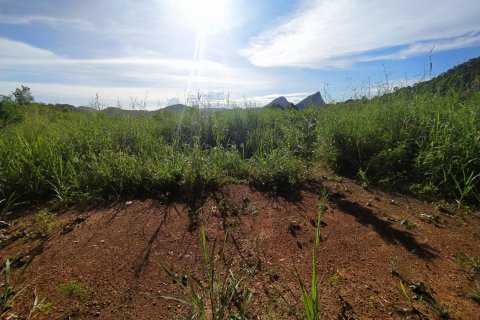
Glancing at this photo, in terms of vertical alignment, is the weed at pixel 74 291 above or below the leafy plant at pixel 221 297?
below

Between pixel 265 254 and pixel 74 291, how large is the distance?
39.7 inches

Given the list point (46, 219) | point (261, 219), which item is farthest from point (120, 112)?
point (261, 219)

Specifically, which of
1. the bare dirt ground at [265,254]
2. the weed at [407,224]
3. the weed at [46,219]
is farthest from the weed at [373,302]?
the weed at [46,219]

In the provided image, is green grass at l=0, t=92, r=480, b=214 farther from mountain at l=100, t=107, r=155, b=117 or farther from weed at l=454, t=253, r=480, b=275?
Answer: mountain at l=100, t=107, r=155, b=117

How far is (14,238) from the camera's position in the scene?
81.4 inches

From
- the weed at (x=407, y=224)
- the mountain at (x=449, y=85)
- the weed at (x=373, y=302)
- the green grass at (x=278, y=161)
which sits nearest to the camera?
the weed at (x=373, y=302)

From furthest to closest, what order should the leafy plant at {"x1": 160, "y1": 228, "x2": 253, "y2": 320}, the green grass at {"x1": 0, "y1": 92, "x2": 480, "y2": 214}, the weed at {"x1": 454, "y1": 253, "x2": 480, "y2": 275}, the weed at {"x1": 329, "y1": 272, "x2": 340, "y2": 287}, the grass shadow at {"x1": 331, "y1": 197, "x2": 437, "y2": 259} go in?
the green grass at {"x1": 0, "y1": 92, "x2": 480, "y2": 214} < the grass shadow at {"x1": 331, "y1": 197, "x2": 437, "y2": 259} < the weed at {"x1": 454, "y1": 253, "x2": 480, "y2": 275} < the weed at {"x1": 329, "y1": 272, "x2": 340, "y2": 287} < the leafy plant at {"x1": 160, "y1": 228, "x2": 253, "y2": 320}

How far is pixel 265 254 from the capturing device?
1748mm

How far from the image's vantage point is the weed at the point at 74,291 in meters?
1.44

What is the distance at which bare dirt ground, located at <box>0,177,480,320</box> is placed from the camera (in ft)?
4.47

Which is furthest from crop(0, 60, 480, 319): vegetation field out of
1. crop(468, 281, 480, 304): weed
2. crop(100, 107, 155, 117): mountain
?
crop(100, 107, 155, 117): mountain

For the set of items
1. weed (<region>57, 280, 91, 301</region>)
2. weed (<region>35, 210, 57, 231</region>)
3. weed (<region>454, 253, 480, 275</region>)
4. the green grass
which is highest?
the green grass

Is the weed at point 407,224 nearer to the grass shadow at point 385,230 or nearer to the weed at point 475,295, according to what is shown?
the grass shadow at point 385,230

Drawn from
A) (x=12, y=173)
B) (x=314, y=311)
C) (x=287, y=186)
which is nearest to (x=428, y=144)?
Result: (x=287, y=186)
